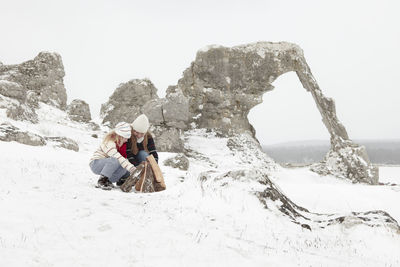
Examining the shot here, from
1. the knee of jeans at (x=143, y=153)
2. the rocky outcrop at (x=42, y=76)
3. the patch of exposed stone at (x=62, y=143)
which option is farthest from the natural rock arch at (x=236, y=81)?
the knee of jeans at (x=143, y=153)

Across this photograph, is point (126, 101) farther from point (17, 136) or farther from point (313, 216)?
point (313, 216)

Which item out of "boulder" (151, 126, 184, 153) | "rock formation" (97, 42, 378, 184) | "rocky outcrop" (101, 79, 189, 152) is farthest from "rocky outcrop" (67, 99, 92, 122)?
"boulder" (151, 126, 184, 153)

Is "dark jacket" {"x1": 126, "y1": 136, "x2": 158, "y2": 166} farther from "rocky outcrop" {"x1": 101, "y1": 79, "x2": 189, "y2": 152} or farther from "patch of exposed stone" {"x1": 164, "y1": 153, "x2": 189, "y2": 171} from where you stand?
"rocky outcrop" {"x1": 101, "y1": 79, "x2": 189, "y2": 152}

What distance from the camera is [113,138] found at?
18.4 feet

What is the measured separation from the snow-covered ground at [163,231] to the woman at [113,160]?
0.58 metres

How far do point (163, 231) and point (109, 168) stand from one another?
2640mm

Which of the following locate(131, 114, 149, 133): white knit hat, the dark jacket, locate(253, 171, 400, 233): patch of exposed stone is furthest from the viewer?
the dark jacket

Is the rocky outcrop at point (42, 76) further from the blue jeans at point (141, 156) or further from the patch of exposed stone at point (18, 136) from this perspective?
the blue jeans at point (141, 156)

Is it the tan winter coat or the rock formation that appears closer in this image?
the tan winter coat

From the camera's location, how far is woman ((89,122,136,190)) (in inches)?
212

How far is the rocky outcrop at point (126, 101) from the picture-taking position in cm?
2275

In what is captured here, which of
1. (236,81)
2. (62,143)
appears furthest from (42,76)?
(236,81)

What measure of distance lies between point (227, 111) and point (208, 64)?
3741mm

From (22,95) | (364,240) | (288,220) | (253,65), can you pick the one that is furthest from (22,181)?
(253,65)
